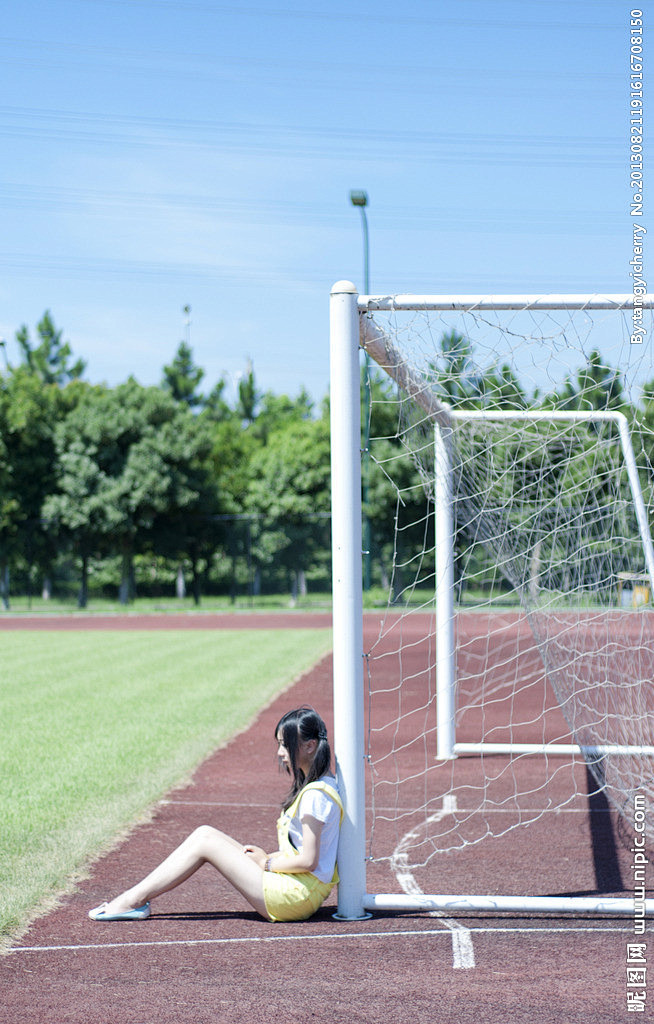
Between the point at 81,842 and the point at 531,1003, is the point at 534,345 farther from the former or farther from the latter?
the point at 81,842

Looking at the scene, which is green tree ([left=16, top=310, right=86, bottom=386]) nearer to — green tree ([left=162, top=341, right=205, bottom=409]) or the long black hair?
green tree ([left=162, top=341, right=205, bottom=409])

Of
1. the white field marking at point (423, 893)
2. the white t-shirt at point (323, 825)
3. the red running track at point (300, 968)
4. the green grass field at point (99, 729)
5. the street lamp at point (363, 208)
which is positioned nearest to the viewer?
the red running track at point (300, 968)

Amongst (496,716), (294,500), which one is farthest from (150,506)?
(496,716)

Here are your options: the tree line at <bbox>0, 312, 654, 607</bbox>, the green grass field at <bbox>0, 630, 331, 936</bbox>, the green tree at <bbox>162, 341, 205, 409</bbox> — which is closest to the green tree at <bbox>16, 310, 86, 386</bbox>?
the green tree at <bbox>162, 341, 205, 409</bbox>

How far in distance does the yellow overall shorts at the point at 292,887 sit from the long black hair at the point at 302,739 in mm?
63

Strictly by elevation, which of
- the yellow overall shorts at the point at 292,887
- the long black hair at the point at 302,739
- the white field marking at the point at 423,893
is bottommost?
the white field marking at the point at 423,893

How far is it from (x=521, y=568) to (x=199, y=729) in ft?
11.2

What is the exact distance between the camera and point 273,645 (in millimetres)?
18594

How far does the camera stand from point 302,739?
4.55 metres

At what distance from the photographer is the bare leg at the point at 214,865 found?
4461 millimetres

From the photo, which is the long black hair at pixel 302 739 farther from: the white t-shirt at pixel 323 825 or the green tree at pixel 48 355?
the green tree at pixel 48 355

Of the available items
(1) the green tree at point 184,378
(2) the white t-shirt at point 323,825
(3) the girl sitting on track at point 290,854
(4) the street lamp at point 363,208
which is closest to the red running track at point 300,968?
(3) the girl sitting on track at point 290,854

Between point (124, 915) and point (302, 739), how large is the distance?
1126 millimetres

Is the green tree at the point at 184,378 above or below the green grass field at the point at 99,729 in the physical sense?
above
